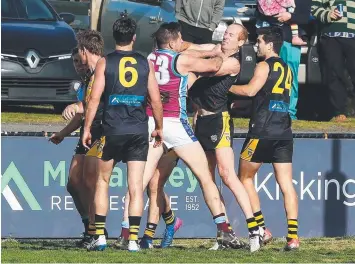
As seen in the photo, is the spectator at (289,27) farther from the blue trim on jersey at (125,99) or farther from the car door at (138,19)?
the blue trim on jersey at (125,99)

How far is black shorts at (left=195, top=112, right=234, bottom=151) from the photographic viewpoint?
12.6 m

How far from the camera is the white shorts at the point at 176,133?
12.1 meters

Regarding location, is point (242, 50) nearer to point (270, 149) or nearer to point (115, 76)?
point (270, 149)

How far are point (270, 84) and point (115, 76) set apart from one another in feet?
5.87

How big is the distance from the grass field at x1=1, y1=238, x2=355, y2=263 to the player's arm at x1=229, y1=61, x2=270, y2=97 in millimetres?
1504

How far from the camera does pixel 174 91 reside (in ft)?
39.8

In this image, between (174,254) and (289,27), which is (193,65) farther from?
(289,27)

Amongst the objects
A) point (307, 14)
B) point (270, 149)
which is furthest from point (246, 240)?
point (307, 14)

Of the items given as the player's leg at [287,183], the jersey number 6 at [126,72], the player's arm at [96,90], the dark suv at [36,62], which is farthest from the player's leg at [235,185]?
the dark suv at [36,62]

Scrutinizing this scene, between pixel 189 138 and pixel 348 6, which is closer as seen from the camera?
pixel 189 138

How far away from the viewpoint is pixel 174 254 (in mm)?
11914

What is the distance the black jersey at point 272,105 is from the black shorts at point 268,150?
0.06 m

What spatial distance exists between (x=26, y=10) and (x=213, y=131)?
687 centimetres

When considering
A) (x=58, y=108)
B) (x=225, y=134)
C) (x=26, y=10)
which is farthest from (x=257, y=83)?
(x=26, y=10)
